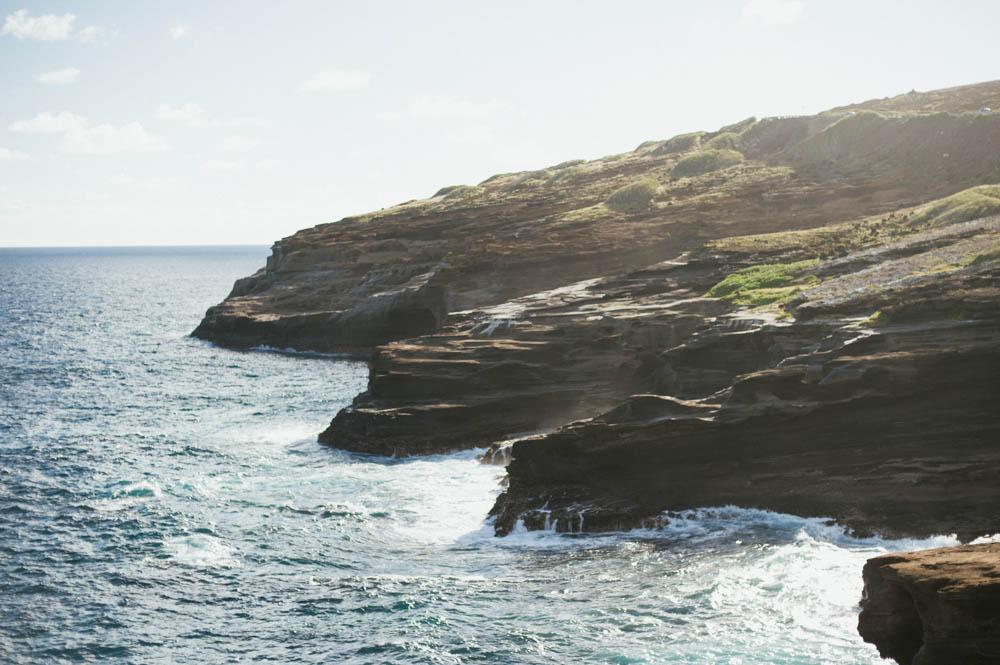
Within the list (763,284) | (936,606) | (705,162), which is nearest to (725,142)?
(705,162)

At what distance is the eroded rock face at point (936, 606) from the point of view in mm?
13273

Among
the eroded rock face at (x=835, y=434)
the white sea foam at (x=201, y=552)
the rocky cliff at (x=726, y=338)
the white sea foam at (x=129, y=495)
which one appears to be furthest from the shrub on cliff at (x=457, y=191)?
the white sea foam at (x=201, y=552)

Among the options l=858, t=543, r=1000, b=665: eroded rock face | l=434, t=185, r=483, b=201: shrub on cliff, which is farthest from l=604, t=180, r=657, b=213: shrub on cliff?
l=858, t=543, r=1000, b=665: eroded rock face

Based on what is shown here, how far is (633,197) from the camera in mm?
72562

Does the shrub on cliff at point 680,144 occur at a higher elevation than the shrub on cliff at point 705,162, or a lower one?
higher

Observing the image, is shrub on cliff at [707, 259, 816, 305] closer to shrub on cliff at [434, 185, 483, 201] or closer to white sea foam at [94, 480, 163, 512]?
white sea foam at [94, 480, 163, 512]

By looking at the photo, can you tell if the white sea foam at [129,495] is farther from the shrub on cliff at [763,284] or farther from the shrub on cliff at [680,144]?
the shrub on cliff at [680,144]

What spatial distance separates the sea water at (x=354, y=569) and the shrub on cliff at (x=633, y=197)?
130 feet

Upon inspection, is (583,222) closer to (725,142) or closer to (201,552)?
(725,142)

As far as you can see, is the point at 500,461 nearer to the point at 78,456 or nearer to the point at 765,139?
the point at 78,456

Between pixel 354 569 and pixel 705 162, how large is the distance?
6467 centimetres

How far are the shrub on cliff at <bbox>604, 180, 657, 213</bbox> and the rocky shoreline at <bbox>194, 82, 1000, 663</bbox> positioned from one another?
0.29 metres

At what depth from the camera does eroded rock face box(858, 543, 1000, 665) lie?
13.3 meters

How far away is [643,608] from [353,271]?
6507 centimetres
